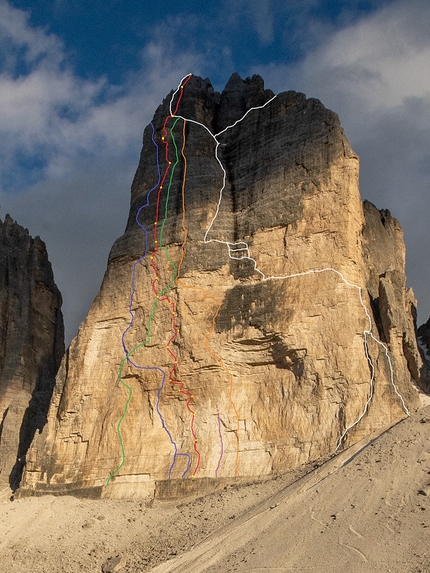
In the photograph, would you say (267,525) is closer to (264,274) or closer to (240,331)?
(240,331)

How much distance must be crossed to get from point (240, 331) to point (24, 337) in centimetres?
1237

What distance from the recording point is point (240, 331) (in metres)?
19.8

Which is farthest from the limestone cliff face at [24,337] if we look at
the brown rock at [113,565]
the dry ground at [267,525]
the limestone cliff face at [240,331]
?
the brown rock at [113,565]

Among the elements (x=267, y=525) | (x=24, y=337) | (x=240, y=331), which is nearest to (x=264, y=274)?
(x=240, y=331)

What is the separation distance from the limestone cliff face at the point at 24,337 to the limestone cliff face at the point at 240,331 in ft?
16.7

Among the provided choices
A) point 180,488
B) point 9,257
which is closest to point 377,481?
point 180,488

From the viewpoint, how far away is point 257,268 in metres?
20.6

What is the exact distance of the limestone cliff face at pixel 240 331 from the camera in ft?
60.2

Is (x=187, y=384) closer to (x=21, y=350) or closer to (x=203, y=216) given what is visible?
(x=203, y=216)

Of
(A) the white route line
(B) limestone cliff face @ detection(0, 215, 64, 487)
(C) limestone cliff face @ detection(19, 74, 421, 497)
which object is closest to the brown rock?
(C) limestone cliff face @ detection(19, 74, 421, 497)

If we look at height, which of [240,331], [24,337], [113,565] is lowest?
[113,565]

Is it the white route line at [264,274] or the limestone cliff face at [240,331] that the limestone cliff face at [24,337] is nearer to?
the limestone cliff face at [240,331]

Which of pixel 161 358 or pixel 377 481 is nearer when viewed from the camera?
pixel 377 481

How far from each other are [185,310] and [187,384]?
2106 millimetres
